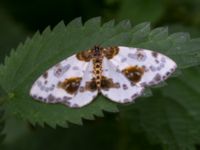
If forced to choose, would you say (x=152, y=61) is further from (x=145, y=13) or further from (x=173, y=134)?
(x=145, y=13)

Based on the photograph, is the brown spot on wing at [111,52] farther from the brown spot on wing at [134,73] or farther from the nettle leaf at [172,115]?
the nettle leaf at [172,115]

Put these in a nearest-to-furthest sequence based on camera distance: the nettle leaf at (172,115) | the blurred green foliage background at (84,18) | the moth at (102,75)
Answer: the moth at (102,75), the nettle leaf at (172,115), the blurred green foliage background at (84,18)

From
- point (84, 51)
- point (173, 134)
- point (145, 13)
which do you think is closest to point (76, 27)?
point (84, 51)

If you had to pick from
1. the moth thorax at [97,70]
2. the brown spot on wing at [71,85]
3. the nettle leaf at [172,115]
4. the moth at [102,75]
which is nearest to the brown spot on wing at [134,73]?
the moth at [102,75]

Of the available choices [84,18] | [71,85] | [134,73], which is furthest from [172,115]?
[84,18]

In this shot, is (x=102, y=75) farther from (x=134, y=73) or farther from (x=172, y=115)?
(x=172, y=115)

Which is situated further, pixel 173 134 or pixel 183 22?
pixel 183 22

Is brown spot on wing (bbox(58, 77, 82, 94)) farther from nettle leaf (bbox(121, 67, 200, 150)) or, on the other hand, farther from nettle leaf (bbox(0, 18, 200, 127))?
nettle leaf (bbox(121, 67, 200, 150))
